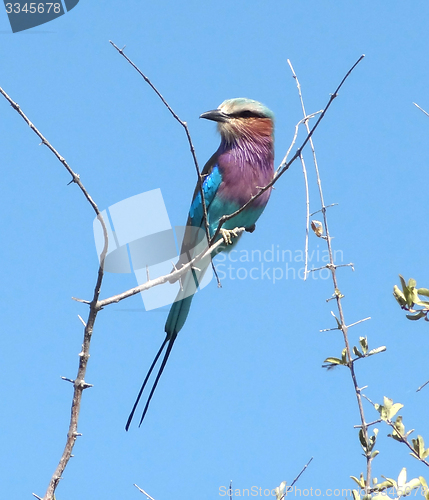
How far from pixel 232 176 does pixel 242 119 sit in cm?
59

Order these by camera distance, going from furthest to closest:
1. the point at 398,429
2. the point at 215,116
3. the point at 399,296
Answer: the point at 215,116, the point at 398,429, the point at 399,296

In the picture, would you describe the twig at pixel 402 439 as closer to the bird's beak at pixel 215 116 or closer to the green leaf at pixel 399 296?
the green leaf at pixel 399 296

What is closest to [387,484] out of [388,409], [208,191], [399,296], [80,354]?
[388,409]

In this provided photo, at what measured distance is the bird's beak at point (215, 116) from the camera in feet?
15.3

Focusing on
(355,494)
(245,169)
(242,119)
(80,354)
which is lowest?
(355,494)

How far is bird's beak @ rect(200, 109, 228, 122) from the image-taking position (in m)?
4.65

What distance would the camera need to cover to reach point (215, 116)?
470 centimetres

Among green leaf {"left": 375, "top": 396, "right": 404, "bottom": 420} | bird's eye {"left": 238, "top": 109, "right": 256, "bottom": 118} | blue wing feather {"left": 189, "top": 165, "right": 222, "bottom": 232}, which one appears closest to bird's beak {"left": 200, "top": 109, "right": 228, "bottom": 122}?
bird's eye {"left": 238, "top": 109, "right": 256, "bottom": 118}

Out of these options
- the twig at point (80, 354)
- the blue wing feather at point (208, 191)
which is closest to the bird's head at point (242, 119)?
the blue wing feather at point (208, 191)

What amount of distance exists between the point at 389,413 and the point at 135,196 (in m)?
2.01

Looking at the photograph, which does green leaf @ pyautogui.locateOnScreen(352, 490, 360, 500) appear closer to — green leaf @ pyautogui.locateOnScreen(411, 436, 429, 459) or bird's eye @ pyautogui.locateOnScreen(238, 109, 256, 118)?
green leaf @ pyautogui.locateOnScreen(411, 436, 429, 459)

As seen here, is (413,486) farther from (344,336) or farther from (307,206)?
(307,206)

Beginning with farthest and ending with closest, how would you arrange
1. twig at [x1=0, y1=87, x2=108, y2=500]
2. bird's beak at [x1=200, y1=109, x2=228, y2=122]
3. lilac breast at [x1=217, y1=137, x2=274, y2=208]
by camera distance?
bird's beak at [x1=200, y1=109, x2=228, y2=122] < lilac breast at [x1=217, y1=137, x2=274, y2=208] < twig at [x1=0, y1=87, x2=108, y2=500]

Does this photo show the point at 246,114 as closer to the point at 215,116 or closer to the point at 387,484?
the point at 215,116
